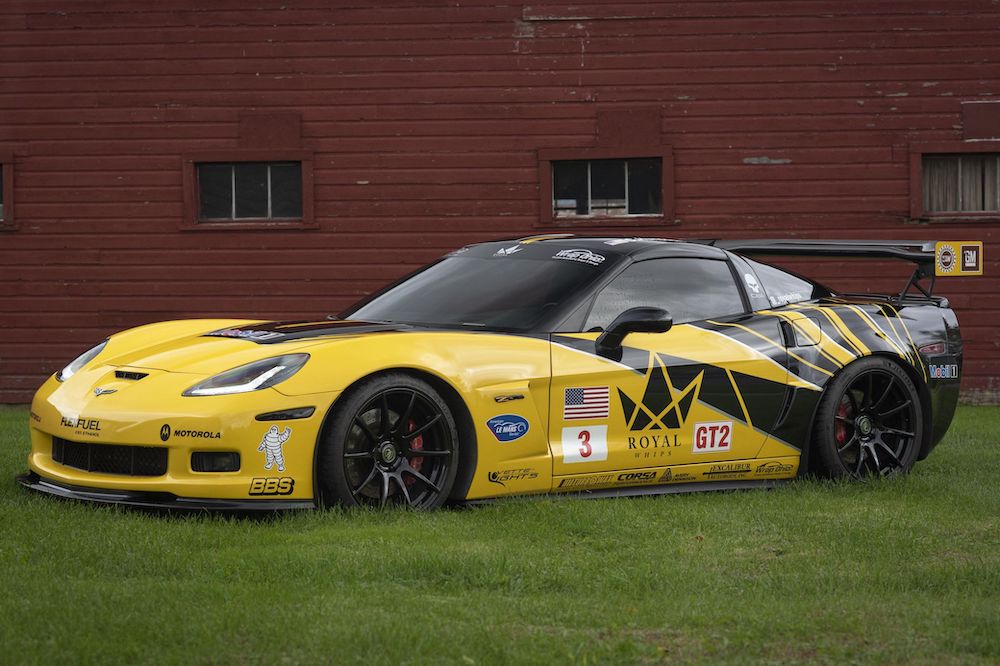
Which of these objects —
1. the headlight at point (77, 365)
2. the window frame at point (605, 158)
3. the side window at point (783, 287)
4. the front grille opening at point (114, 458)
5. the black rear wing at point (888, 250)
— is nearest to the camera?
the front grille opening at point (114, 458)

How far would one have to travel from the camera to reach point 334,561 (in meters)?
4.85

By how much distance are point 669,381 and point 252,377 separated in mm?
2042

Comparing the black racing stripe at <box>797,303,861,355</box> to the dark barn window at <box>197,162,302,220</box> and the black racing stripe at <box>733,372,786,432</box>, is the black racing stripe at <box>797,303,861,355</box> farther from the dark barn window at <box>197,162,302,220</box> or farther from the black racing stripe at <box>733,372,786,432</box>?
the dark barn window at <box>197,162,302,220</box>

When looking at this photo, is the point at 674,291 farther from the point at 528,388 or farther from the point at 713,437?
the point at 528,388

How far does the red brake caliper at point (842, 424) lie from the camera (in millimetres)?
7457

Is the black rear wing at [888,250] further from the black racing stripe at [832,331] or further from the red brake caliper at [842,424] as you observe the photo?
the red brake caliper at [842,424]

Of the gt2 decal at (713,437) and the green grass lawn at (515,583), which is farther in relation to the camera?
the gt2 decal at (713,437)

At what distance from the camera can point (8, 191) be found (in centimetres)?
1551

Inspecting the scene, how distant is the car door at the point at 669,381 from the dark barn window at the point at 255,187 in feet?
28.8

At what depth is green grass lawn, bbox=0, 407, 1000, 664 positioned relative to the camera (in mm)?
3863

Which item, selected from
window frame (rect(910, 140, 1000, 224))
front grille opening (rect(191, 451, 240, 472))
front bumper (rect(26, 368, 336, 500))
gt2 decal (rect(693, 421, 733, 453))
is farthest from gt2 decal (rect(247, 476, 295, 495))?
window frame (rect(910, 140, 1000, 224))

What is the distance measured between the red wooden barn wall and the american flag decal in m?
8.73

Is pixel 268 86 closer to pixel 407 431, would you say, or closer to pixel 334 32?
pixel 334 32

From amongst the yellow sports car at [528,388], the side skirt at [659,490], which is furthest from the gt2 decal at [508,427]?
the side skirt at [659,490]
